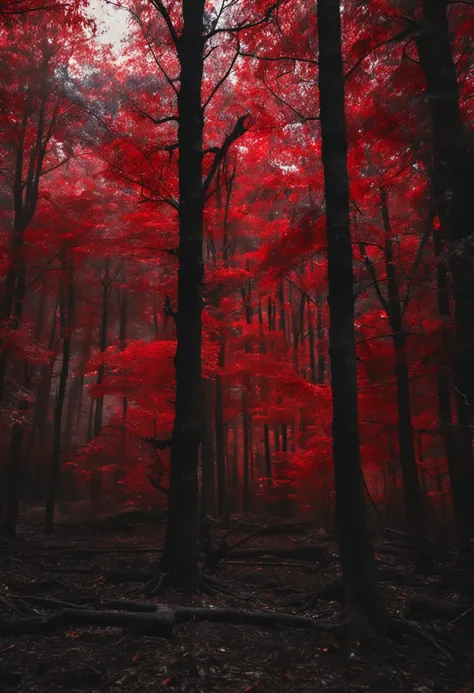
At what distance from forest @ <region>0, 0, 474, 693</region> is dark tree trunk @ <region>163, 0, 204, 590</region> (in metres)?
0.03

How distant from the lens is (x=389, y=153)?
9.18m

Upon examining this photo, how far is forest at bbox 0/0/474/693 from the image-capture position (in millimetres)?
3881

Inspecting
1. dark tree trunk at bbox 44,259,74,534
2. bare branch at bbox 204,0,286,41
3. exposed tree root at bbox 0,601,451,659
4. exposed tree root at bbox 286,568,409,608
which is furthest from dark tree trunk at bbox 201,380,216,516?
bare branch at bbox 204,0,286,41

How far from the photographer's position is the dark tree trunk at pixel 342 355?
167 inches

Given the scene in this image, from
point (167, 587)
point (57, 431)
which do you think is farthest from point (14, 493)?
point (167, 587)

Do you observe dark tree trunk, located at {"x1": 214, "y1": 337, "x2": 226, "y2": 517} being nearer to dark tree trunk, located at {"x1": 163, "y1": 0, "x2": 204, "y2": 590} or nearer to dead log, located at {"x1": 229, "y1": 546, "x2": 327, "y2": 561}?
dead log, located at {"x1": 229, "y1": 546, "x2": 327, "y2": 561}

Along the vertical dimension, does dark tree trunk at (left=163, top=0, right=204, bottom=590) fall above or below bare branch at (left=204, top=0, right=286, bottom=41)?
below

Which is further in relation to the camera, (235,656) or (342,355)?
(342,355)

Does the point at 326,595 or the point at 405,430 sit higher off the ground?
the point at 405,430

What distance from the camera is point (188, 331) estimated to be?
6289mm

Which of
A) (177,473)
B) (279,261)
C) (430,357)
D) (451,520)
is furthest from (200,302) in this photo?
(451,520)

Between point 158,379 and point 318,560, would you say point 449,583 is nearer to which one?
point 318,560

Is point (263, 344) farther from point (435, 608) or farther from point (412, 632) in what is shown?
point (412, 632)

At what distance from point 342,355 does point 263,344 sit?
39.4 feet
